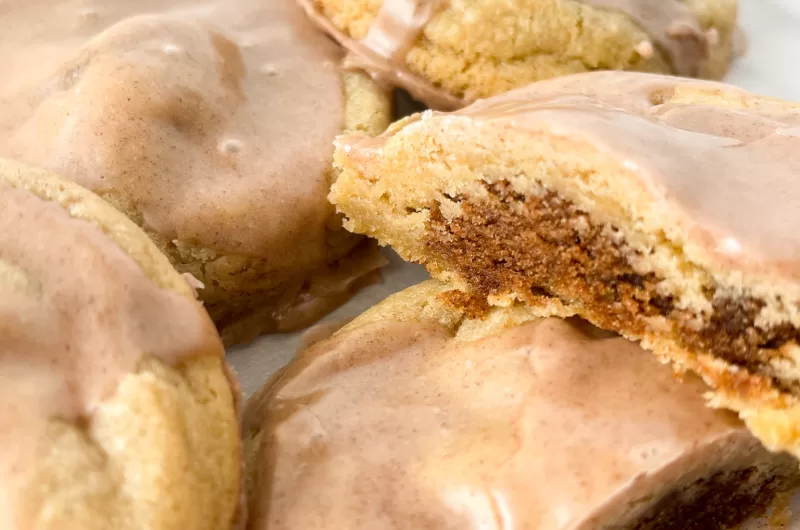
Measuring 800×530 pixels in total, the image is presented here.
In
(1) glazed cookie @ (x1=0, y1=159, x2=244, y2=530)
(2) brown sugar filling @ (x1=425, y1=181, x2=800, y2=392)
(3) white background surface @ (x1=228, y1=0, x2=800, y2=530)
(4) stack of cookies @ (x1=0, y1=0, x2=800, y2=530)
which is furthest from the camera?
(3) white background surface @ (x1=228, y1=0, x2=800, y2=530)

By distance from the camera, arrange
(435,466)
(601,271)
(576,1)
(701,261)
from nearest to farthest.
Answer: (701,261)
(435,466)
(601,271)
(576,1)

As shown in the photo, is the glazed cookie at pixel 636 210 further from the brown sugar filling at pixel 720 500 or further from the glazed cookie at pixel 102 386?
the glazed cookie at pixel 102 386

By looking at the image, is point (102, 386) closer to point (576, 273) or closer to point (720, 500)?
point (576, 273)

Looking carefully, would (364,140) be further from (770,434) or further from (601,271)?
(770,434)

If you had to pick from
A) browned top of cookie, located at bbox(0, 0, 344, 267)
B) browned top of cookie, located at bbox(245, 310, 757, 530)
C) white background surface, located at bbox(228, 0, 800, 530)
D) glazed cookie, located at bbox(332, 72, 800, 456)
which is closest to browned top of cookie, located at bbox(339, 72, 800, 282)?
glazed cookie, located at bbox(332, 72, 800, 456)

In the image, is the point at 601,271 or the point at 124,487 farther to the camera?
the point at 601,271

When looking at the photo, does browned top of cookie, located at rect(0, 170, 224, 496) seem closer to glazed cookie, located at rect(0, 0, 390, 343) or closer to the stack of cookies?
the stack of cookies

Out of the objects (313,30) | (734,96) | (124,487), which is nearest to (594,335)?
(734,96)
